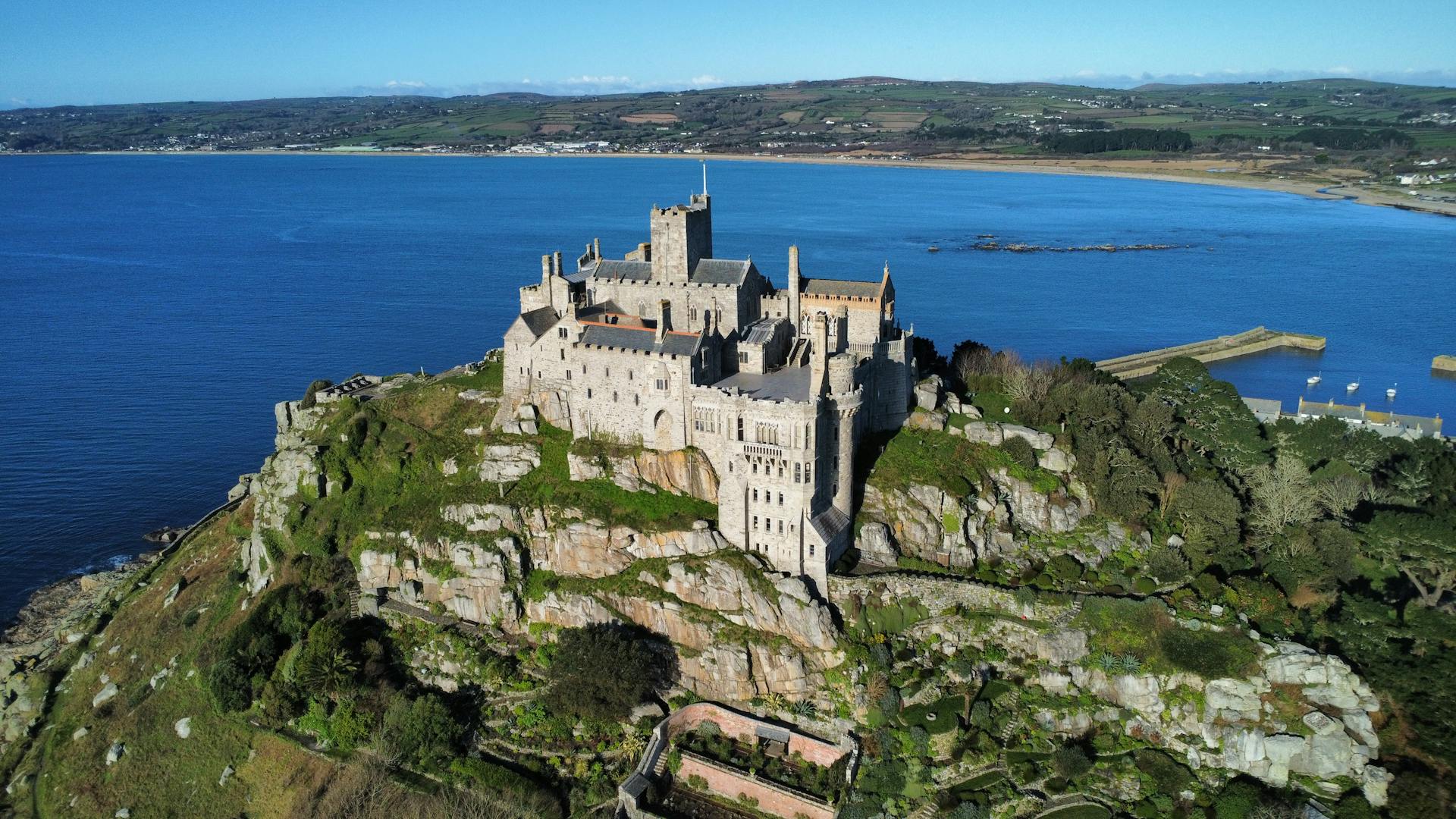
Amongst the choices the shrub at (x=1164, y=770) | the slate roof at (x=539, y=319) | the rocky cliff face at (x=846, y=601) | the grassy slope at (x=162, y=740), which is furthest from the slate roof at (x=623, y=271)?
the shrub at (x=1164, y=770)

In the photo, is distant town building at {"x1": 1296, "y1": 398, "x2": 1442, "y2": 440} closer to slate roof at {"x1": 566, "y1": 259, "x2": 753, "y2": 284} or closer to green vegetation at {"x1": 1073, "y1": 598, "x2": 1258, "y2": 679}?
green vegetation at {"x1": 1073, "y1": 598, "x2": 1258, "y2": 679}

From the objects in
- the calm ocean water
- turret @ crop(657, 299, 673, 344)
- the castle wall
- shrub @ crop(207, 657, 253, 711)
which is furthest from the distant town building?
shrub @ crop(207, 657, 253, 711)

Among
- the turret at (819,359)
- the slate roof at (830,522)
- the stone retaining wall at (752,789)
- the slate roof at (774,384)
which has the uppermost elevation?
the turret at (819,359)

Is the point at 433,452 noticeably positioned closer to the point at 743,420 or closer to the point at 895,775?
the point at 743,420

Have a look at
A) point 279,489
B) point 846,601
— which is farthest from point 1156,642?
point 279,489

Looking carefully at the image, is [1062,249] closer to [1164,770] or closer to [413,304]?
[413,304]

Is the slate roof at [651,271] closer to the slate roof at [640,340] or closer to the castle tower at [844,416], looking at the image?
the slate roof at [640,340]

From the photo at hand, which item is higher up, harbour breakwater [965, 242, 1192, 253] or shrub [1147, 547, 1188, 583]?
harbour breakwater [965, 242, 1192, 253]
